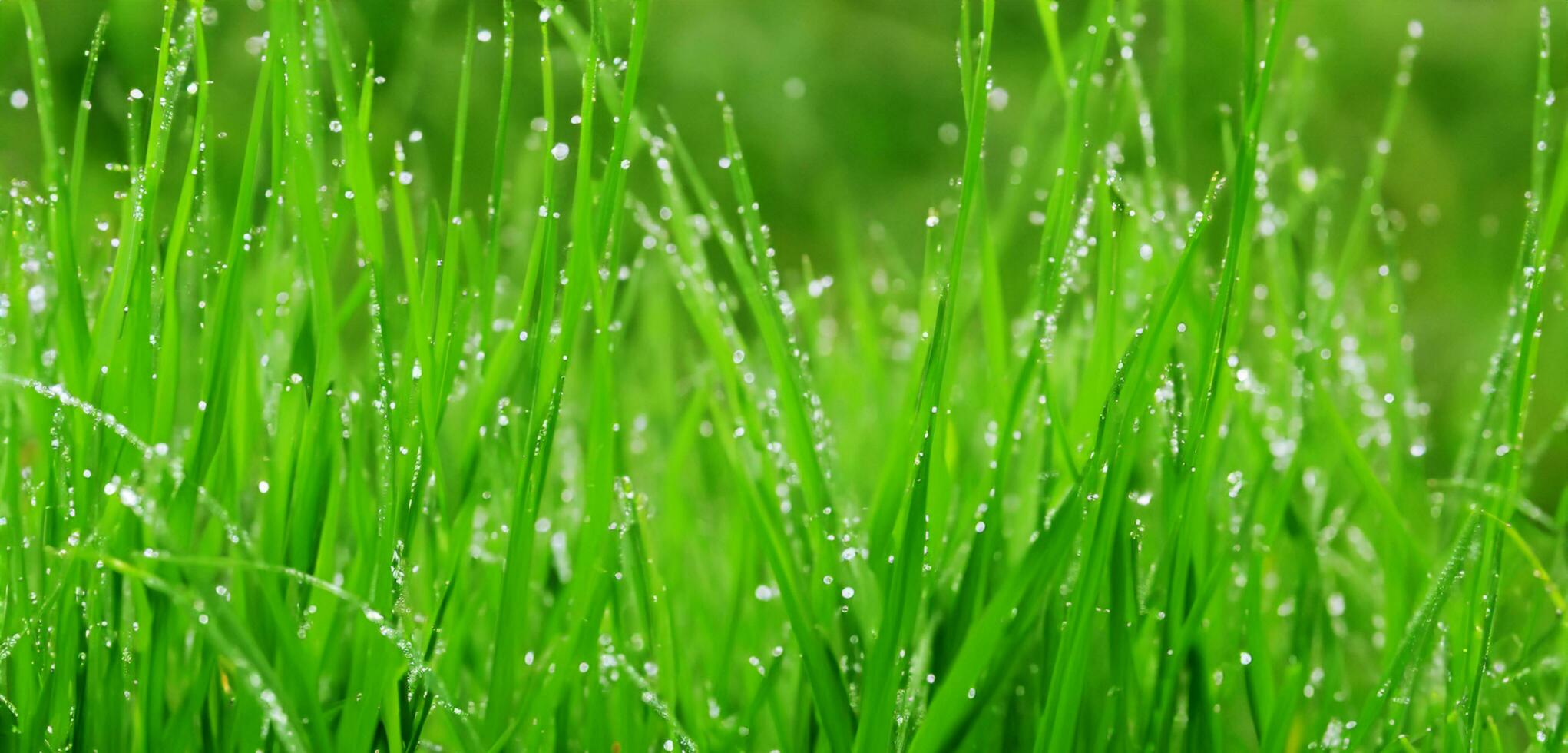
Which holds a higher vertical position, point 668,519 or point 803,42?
point 803,42

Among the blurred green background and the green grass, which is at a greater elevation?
the blurred green background

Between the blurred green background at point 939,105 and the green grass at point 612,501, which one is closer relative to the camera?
the green grass at point 612,501

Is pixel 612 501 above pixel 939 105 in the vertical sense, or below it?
below

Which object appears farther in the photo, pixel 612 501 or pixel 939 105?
pixel 939 105

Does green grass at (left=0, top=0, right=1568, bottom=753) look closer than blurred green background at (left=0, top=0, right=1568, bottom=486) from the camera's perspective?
Yes

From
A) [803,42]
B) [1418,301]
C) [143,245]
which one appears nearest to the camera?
[143,245]

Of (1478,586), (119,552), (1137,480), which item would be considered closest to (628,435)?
(1137,480)

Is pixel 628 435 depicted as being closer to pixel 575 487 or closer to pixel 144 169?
pixel 575 487

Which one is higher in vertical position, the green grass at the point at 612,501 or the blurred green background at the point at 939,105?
the blurred green background at the point at 939,105
